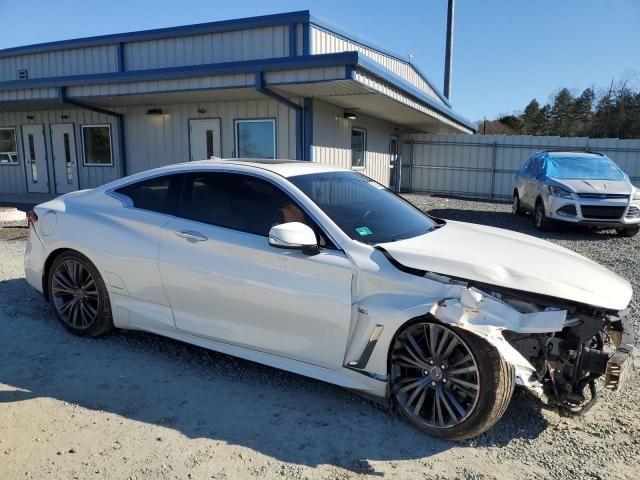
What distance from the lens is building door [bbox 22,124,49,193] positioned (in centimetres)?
1563

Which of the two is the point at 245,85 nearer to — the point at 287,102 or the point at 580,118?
the point at 287,102

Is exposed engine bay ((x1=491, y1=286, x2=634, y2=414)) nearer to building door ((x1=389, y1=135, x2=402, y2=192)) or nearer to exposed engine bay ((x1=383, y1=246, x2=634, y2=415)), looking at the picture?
exposed engine bay ((x1=383, y1=246, x2=634, y2=415))

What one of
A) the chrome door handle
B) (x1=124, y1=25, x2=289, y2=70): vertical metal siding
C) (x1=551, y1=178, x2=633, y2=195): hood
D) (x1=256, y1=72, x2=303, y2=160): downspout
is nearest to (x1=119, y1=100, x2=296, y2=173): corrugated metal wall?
(x1=256, y1=72, x2=303, y2=160): downspout

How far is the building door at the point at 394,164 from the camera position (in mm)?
19062

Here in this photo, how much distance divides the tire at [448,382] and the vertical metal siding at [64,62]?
47.2 ft

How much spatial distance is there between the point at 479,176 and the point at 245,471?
19.3m

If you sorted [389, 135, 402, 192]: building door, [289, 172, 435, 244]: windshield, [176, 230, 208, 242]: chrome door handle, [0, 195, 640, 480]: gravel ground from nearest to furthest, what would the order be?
→ [0, 195, 640, 480]: gravel ground < [289, 172, 435, 244]: windshield < [176, 230, 208, 242]: chrome door handle < [389, 135, 402, 192]: building door

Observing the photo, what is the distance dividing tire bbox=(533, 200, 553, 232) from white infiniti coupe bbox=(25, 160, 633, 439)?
6568 mm

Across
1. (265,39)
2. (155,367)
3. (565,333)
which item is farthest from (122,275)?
(265,39)

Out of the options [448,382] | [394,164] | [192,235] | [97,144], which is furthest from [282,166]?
[394,164]

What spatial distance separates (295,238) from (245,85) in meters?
7.58

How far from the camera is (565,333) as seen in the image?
2846mm

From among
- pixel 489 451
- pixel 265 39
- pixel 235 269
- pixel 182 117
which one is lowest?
pixel 489 451

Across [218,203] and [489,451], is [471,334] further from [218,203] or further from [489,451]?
[218,203]
